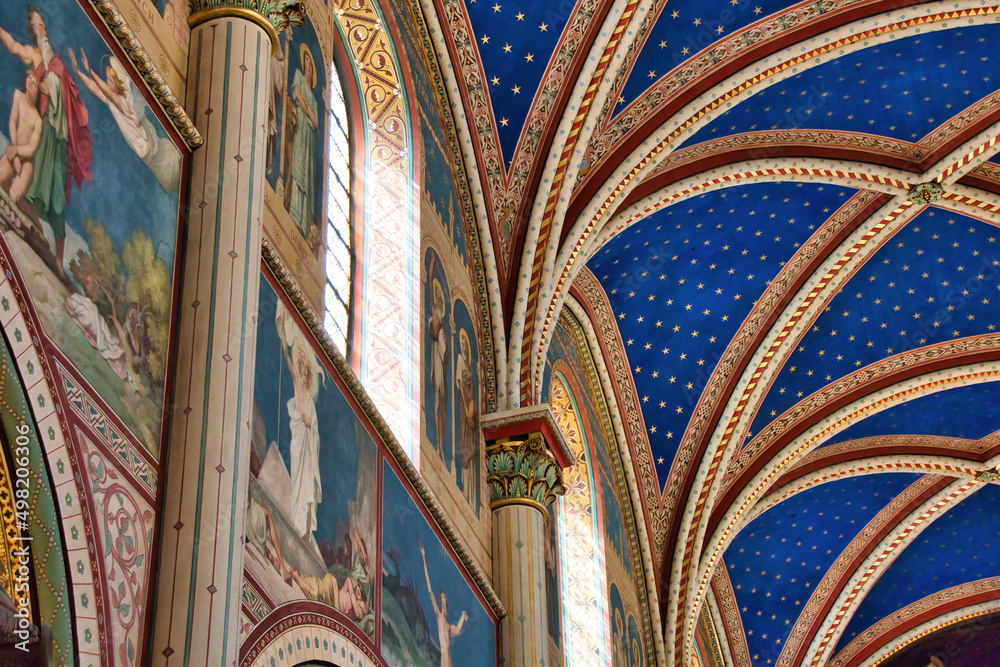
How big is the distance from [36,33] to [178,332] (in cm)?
123

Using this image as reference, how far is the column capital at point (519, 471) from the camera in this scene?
9836 millimetres

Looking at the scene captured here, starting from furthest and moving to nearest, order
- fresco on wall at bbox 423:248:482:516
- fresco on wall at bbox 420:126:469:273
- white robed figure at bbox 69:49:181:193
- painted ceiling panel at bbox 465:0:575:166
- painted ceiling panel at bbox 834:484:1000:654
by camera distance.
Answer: painted ceiling panel at bbox 834:484:1000:654
painted ceiling panel at bbox 465:0:575:166
fresco on wall at bbox 420:126:469:273
fresco on wall at bbox 423:248:482:516
white robed figure at bbox 69:49:181:193

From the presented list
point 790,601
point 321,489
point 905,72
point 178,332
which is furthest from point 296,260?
point 790,601

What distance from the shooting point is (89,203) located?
444 centimetres

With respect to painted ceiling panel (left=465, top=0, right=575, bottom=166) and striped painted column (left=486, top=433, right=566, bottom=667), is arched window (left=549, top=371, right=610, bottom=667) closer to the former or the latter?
striped painted column (left=486, top=433, right=566, bottom=667)

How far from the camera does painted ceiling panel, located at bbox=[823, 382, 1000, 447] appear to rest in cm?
1725

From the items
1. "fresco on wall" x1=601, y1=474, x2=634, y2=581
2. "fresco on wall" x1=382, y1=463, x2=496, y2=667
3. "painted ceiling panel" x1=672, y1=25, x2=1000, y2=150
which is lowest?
"fresco on wall" x1=382, y1=463, x2=496, y2=667

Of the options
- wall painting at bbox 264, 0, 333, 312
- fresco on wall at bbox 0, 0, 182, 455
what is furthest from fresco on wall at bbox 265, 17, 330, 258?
fresco on wall at bbox 0, 0, 182, 455

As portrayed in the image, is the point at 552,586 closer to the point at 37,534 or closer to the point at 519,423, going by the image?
the point at 519,423

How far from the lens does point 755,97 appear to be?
12781mm

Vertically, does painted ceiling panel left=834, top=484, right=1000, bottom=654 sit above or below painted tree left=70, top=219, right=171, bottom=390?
above

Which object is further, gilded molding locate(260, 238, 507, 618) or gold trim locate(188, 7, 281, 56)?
gilded molding locate(260, 238, 507, 618)

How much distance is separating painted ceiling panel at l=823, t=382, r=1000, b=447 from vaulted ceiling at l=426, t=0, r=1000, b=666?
0.13ft

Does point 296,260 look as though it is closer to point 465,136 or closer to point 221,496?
point 221,496
